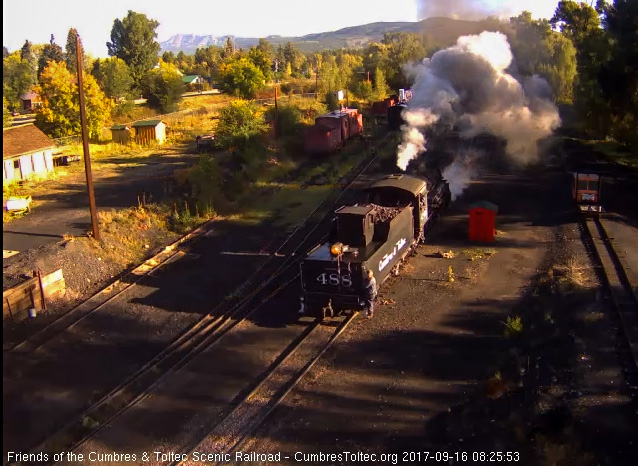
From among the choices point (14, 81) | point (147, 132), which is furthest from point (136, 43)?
point (147, 132)

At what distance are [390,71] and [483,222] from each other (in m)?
53.1

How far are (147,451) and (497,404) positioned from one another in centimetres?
636

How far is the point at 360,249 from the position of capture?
15242 millimetres

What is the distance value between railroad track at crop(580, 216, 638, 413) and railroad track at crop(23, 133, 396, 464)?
9053 millimetres

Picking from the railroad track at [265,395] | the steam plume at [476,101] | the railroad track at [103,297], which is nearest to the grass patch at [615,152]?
the steam plume at [476,101]

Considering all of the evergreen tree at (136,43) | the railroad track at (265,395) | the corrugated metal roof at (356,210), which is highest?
the evergreen tree at (136,43)

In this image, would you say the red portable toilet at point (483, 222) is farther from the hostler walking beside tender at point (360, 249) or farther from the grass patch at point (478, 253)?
the hostler walking beside tender at point (360, 249)

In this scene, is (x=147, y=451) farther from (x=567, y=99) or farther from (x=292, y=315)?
(x=567, y=99)

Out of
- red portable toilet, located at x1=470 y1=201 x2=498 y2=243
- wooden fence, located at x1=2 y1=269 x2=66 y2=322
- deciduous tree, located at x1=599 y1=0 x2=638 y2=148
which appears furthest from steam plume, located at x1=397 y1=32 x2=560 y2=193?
wooden fence, located at x1=2 y1=269 x2=66 y2=322

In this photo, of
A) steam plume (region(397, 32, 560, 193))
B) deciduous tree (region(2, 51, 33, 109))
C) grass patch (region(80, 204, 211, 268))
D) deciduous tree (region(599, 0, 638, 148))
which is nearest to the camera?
grass patch (region(80, 204, 211, 268))

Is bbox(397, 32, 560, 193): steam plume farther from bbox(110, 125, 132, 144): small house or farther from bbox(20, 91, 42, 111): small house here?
bbox(20, 91, 42, 111): small house

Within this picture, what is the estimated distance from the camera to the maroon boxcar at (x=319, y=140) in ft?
126

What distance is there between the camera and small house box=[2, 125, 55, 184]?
3262cm

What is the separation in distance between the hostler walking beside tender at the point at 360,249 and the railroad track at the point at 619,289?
18.9 feet
